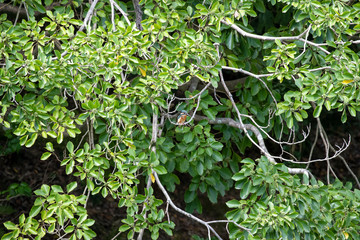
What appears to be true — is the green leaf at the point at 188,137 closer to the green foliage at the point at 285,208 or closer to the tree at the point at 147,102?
the tree at the point at 147,102

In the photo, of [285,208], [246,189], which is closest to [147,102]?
[246,189]

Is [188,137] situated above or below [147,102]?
below

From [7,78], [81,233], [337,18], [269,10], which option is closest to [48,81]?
[7,78]

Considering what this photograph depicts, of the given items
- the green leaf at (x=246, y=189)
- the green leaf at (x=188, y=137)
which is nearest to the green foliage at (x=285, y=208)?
the green leaf at (x=246, y=189)

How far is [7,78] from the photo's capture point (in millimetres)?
2520

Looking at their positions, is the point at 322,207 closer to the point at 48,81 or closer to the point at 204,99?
the point at 204,99

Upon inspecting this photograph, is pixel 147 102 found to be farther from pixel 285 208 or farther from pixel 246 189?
pixel 285 208

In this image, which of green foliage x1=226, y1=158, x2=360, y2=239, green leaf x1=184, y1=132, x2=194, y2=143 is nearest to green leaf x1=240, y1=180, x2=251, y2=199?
green foliage x1=226, y1=158, x2=360, y2=239

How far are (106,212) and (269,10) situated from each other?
3269 mm

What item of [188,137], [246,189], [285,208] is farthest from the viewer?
[188,137]

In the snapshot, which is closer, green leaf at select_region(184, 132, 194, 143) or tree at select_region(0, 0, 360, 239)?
tree at select_region(0, 0, 360, 239)

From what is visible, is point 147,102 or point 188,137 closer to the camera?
point 147,102

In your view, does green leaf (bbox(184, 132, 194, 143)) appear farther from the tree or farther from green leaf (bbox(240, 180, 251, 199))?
green leaf (bbox(240, 180, 251, 199))

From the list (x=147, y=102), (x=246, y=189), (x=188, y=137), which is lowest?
(x=188, y=137)
